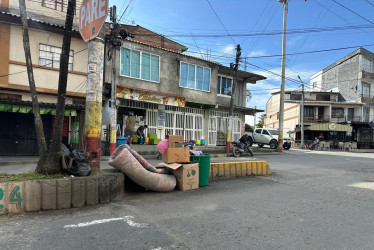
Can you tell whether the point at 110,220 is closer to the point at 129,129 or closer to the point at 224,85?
the point at 129,129

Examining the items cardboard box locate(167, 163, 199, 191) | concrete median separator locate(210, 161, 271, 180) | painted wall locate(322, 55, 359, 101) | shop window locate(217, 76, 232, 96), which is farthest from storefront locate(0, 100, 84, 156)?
painted wall locate(322, 55, 359, 101)

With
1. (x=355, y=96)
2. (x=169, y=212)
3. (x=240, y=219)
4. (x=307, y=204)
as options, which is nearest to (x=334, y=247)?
(x=240, y=219)

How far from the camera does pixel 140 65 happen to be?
51.0 feet

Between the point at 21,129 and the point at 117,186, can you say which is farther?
the point at 21,129

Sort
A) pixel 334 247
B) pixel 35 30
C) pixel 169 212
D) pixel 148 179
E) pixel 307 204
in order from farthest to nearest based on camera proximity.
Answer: pixel 35 30 → pixel 148 179 → pixel 307 204 → pixel 169 212 → pixel 334 247

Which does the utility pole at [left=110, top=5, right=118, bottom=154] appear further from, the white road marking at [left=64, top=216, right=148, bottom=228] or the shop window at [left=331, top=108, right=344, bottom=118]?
the shop window at [left=331, top=108, right=344, bottom=118]

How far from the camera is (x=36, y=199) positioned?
15.0ft

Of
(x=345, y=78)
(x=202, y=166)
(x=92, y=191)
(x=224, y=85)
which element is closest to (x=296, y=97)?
(x=345, y=78)

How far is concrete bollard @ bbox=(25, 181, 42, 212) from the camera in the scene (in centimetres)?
450

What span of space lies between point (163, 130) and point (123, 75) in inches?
→ 181

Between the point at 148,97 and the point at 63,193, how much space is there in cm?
1072

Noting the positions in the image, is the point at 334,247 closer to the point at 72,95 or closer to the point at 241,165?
the point at 241,165

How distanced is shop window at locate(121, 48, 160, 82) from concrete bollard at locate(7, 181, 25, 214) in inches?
442

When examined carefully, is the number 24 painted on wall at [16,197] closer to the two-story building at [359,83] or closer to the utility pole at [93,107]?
the utility pole at [93,107]
